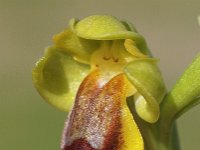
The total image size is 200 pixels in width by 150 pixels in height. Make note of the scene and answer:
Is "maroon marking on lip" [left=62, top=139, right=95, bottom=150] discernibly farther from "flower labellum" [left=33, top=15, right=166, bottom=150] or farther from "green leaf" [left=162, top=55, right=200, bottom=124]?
"green leaf" [left=162, top=55, right=200, bottom=124]

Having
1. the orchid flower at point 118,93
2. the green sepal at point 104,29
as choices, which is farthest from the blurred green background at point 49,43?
the green sepal at point 104,29

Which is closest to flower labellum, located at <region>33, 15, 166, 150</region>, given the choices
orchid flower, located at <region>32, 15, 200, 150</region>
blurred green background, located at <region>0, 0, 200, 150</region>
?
orchid flower, located at <region>32, 15, 200, 150</region>

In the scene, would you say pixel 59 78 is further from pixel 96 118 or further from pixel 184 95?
pixel 184 95

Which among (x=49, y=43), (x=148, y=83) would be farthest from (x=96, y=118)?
(x=49, y=43)

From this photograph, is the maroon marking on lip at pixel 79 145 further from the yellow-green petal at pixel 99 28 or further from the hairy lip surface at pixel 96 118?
the yellow-green petal at pixel 99 28

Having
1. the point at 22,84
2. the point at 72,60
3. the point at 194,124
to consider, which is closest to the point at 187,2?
the point at 22,84

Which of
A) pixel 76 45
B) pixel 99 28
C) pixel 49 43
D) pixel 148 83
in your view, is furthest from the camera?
pixel 49 43

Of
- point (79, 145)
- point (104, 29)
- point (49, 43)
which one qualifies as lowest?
point (49, 43)
